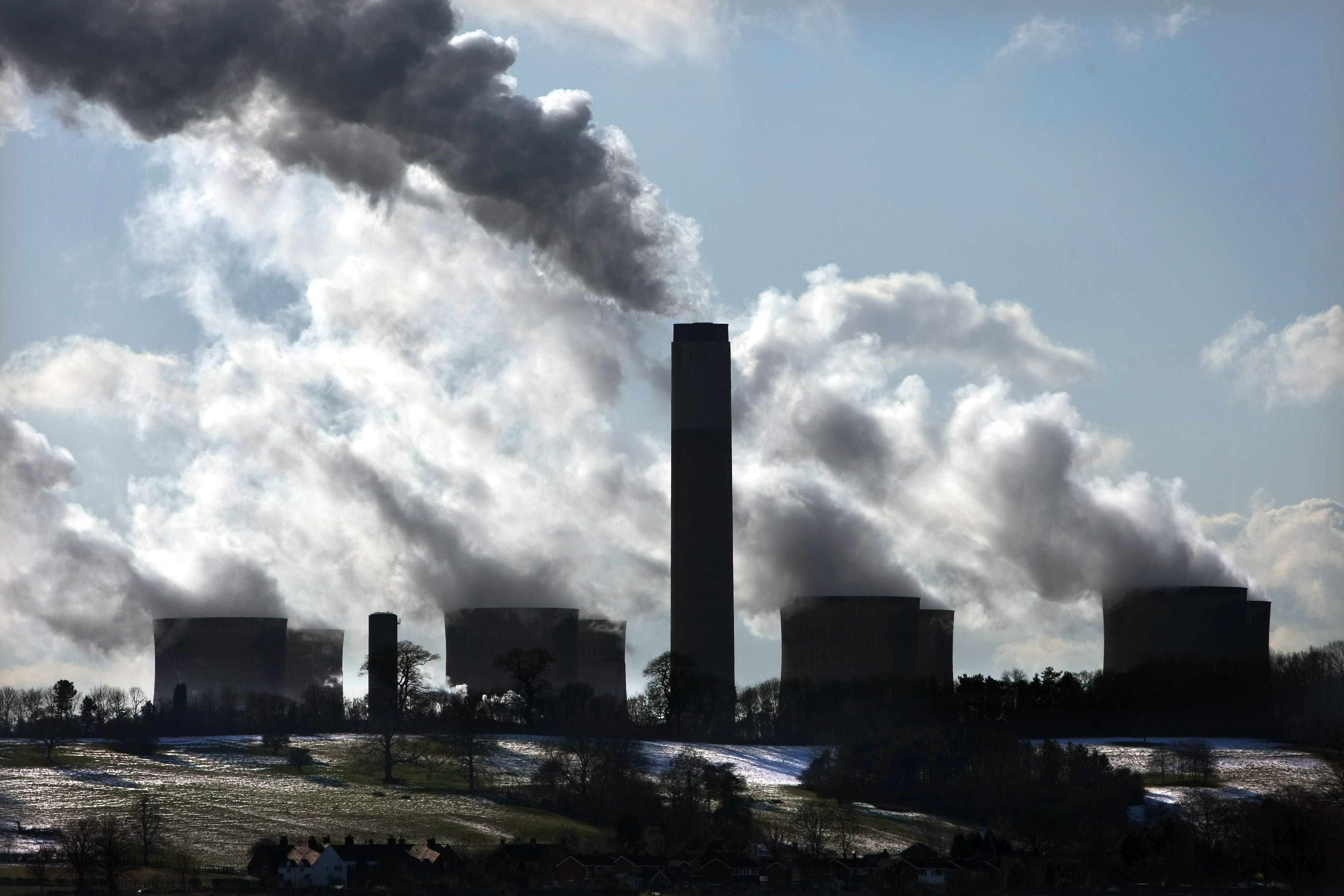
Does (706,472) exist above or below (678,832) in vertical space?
above

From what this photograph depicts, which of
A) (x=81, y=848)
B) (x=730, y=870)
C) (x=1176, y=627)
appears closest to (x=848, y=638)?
(x=1176, y=627)

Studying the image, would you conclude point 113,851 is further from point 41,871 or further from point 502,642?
point 502,642

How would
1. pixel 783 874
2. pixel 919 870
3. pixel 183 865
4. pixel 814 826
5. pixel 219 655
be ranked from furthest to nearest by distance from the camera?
pixel 219 655
pixel 814 826
pixel 919 870
pixel 783 874
pixel 183 865

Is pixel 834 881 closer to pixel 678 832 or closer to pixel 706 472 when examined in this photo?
pixel 678 832

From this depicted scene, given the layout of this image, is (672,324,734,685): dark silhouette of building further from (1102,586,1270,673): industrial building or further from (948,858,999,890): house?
(948,858,999,890): house

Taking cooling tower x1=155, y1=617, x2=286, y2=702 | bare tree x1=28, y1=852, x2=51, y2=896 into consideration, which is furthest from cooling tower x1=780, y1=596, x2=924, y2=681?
bare tree x1=28, y1=852, x2=51, y2=896

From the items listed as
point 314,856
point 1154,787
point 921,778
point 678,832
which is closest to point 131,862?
point 314,856

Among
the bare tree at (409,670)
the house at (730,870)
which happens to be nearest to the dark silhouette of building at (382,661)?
the bare tree at (409,670)
